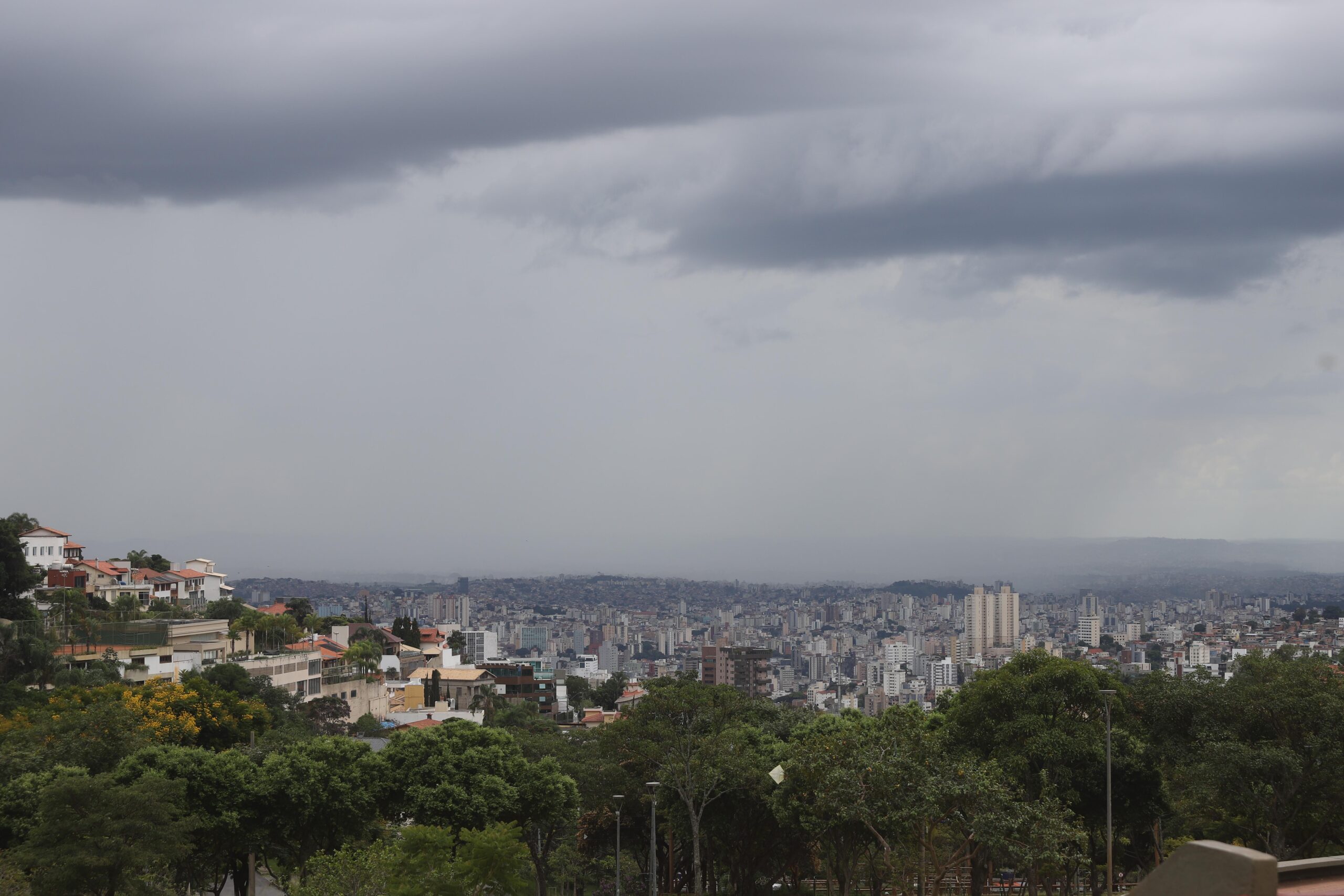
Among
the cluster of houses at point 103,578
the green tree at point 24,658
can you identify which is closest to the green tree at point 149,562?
the cluster of houses at point 103,578

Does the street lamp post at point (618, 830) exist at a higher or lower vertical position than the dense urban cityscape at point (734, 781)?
lower

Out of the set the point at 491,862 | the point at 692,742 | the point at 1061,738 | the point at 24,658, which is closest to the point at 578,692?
the point at 24,658

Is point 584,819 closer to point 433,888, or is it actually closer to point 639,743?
point 639,743

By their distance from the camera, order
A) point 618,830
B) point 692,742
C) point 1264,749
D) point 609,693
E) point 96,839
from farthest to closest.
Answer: point 609,693, point 618,830, point 692,742, point 1264,749, point 96,839

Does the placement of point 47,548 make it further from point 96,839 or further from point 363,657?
point 96,839

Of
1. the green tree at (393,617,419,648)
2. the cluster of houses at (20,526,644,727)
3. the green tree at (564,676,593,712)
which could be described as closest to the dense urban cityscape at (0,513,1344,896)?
the cluster of houses at (20,526,644,727)

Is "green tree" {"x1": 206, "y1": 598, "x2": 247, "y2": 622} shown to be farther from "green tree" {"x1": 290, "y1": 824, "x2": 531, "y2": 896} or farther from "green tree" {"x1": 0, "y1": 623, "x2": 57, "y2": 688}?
"green tree" {"x1": 290, "y1": 824, "x2": 531, "y2": 896}

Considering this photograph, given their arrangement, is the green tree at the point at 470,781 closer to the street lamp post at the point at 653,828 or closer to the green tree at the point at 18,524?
the street lamp post at the point at 653,828
